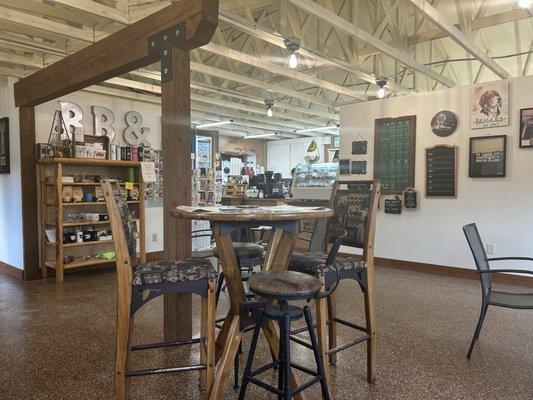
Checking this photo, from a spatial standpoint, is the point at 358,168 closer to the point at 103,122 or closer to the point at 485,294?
the point at 485,294

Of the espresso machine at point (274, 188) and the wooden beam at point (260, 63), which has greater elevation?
the wooden beam at point (260, 63)

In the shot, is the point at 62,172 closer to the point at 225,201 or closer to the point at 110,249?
the point at 110,249

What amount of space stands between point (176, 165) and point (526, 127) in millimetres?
4067

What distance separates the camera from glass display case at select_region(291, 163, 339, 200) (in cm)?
628

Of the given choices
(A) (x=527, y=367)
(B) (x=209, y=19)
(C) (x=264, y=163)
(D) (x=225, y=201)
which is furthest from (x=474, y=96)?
(C) (x=264, y=163)

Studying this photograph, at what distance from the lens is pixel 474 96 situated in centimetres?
486

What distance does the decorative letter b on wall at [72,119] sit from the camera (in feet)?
16.5

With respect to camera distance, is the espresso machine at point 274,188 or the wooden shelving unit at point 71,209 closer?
the wooden shelving unit at point 71,209

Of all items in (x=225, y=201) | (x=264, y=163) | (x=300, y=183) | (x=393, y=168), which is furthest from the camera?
(x=264, y=163)

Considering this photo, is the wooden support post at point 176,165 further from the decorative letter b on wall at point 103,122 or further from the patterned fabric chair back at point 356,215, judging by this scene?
the decorative letter b on wall at point 103,122

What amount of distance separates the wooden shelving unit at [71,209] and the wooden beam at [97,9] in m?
1.83

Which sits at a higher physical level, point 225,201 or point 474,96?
point 474,96

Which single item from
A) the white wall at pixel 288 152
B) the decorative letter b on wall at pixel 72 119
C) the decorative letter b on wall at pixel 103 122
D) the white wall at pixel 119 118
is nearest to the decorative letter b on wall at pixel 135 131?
the white wall at pixel 119 118

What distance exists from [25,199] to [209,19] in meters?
3.74
